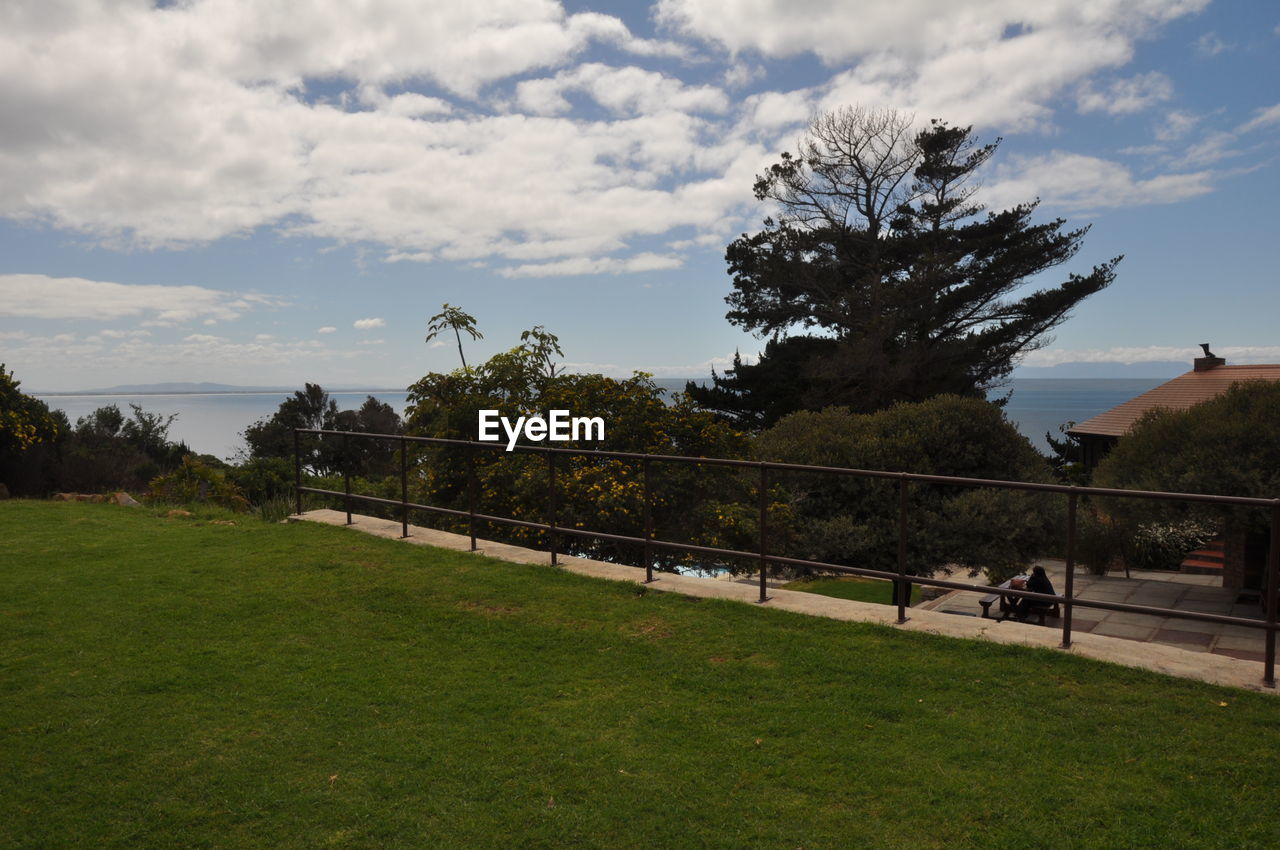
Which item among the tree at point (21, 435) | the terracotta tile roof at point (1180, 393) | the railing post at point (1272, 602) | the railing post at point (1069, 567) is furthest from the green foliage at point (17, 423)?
the terracotta tile roof at point (1180, 393)

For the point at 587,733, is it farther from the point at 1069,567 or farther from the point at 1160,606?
the point at 1160,606

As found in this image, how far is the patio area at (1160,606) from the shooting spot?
8.57m

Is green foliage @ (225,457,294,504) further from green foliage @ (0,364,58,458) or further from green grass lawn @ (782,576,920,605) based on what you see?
green grass lawn @ (782,576,920,605)

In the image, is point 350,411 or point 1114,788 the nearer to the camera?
point 1114,788

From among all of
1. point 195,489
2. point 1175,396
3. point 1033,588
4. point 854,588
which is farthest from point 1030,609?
point 1175,396

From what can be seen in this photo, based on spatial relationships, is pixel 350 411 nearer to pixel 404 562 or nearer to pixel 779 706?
pixel 404 562

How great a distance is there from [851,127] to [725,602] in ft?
95.5

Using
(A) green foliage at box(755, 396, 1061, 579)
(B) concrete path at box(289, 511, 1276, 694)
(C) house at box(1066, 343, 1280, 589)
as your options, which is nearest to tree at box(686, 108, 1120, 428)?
(C) house at box(1066, 343, 1280, 589)

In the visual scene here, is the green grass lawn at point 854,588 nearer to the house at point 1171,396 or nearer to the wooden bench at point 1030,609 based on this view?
the wooden bench at point 1030,609

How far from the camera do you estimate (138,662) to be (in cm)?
425

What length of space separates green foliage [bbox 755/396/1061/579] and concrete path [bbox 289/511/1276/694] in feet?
19.5

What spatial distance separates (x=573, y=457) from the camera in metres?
10.5

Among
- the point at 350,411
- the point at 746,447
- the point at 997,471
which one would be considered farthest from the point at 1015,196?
the point at 350,411

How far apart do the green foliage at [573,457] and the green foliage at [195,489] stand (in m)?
3.01
